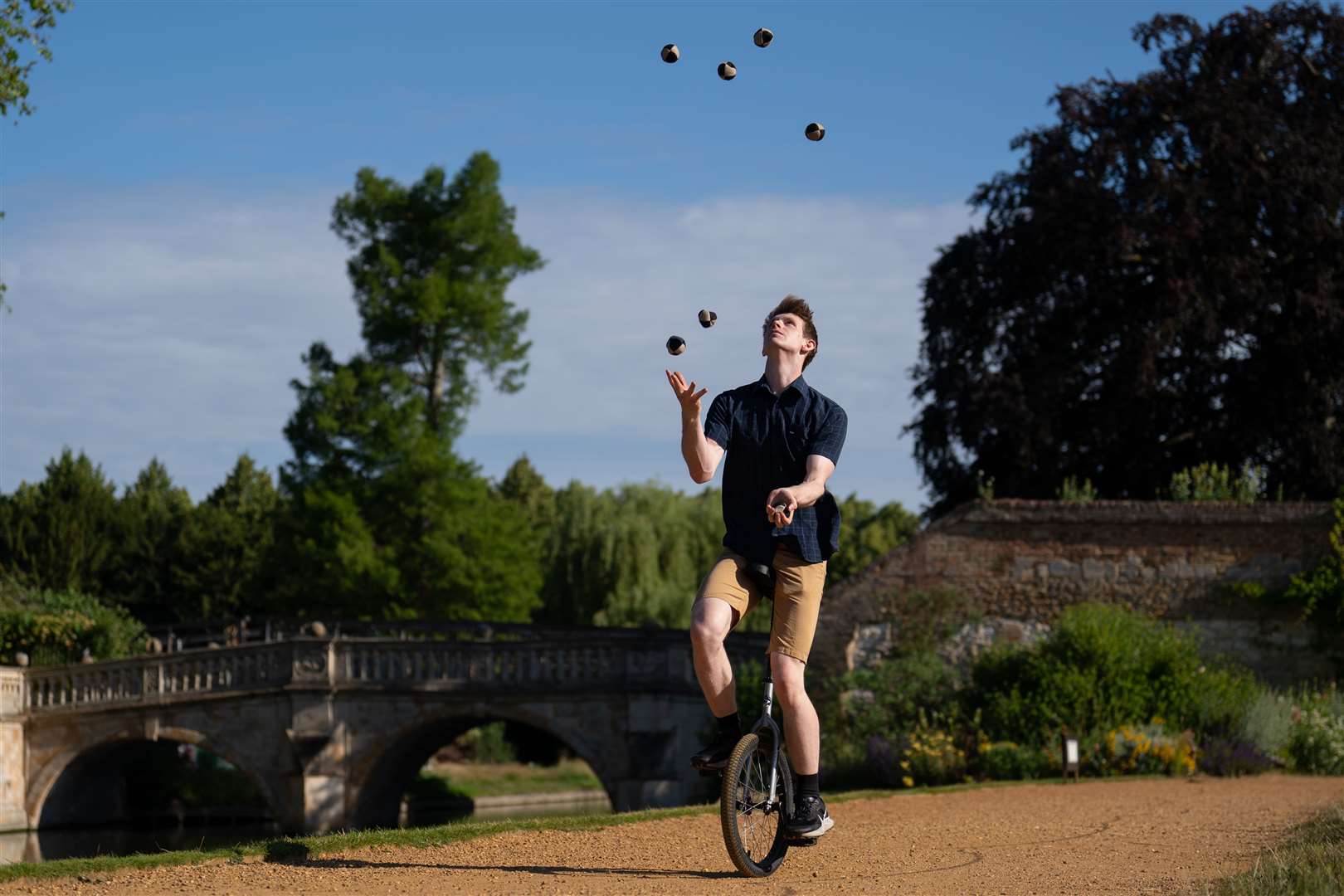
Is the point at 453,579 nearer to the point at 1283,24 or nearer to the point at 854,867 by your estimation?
the point at 1283,24

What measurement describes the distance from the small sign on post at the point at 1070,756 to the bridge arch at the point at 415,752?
541 inches

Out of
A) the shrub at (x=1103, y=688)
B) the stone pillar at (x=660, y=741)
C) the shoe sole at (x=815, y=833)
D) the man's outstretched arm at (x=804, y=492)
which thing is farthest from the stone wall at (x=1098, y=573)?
the man's outstretched arm at (x=804, y=492)

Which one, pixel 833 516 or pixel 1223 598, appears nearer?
pixel 833 516

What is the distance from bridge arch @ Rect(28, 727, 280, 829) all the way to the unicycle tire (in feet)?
76.4

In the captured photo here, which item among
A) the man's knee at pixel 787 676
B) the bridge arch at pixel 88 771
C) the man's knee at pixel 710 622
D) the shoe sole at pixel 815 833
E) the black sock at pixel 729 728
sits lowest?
the bridge arch at pixel 88 771

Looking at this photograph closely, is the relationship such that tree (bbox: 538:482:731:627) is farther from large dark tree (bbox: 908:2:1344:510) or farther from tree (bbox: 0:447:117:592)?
tree (bbox: 0:447:117:592)

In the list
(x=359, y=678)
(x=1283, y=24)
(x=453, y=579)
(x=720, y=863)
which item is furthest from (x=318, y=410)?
→ (x=720, y=863)

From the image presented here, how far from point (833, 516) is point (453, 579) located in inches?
1178

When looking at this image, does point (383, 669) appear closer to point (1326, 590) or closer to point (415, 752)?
point (415, 752)

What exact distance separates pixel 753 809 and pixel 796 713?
45cm

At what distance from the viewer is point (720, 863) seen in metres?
7.20

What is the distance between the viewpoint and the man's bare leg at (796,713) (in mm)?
6695

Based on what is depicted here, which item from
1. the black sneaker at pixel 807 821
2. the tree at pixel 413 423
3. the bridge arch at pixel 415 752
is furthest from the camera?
the tree at pixel 413 423

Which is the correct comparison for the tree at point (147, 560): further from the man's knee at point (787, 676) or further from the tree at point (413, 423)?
the man's knee at point (787, 676)
